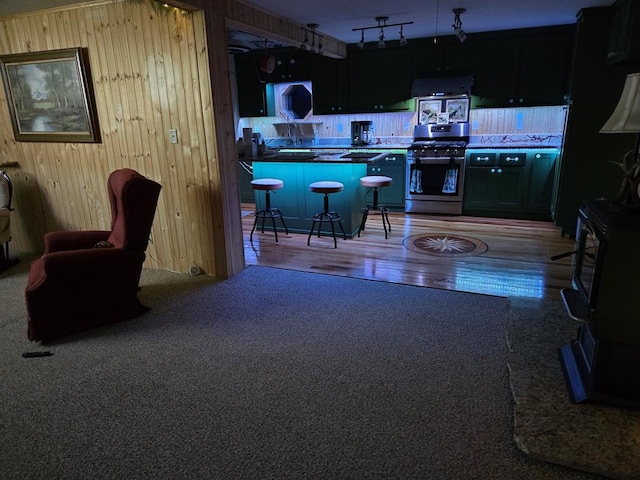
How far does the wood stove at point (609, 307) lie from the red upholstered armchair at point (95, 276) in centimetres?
266

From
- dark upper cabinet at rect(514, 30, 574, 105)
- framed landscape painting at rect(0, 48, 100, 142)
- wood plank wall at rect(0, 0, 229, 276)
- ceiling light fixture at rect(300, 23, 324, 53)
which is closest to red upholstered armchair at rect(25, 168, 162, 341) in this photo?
wood plank wall at rect(0, 0, 229, 276)

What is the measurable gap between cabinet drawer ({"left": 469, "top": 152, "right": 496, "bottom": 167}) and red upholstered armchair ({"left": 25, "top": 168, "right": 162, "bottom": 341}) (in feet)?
14.1

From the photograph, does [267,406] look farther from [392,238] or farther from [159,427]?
[392,238]

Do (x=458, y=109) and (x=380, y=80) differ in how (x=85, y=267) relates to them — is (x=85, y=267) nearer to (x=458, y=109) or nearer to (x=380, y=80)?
(x=380, y=80)

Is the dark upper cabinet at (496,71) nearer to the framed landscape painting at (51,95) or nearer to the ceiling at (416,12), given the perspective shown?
the ceiling at (416,12)

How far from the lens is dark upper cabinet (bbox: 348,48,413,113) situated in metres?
6.19

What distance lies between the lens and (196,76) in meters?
3.39

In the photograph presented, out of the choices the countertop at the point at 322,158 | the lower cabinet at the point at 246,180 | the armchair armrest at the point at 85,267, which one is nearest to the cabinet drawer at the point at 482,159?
the countertop at the point at 322,158

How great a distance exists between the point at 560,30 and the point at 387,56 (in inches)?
86.3

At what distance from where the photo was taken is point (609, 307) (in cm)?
188

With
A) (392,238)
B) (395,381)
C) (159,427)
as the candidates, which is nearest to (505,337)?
(395,381)

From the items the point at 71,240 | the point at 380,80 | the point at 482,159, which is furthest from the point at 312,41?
the point at 71,240

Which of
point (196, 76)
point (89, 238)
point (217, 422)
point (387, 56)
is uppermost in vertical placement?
point (387, 56)

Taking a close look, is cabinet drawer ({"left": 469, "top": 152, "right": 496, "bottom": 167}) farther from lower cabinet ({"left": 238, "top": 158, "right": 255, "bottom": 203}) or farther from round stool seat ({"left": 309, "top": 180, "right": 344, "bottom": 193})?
lower cabinet ({"left": 238, "top": 158, "right": 255, "bottom": 203})
